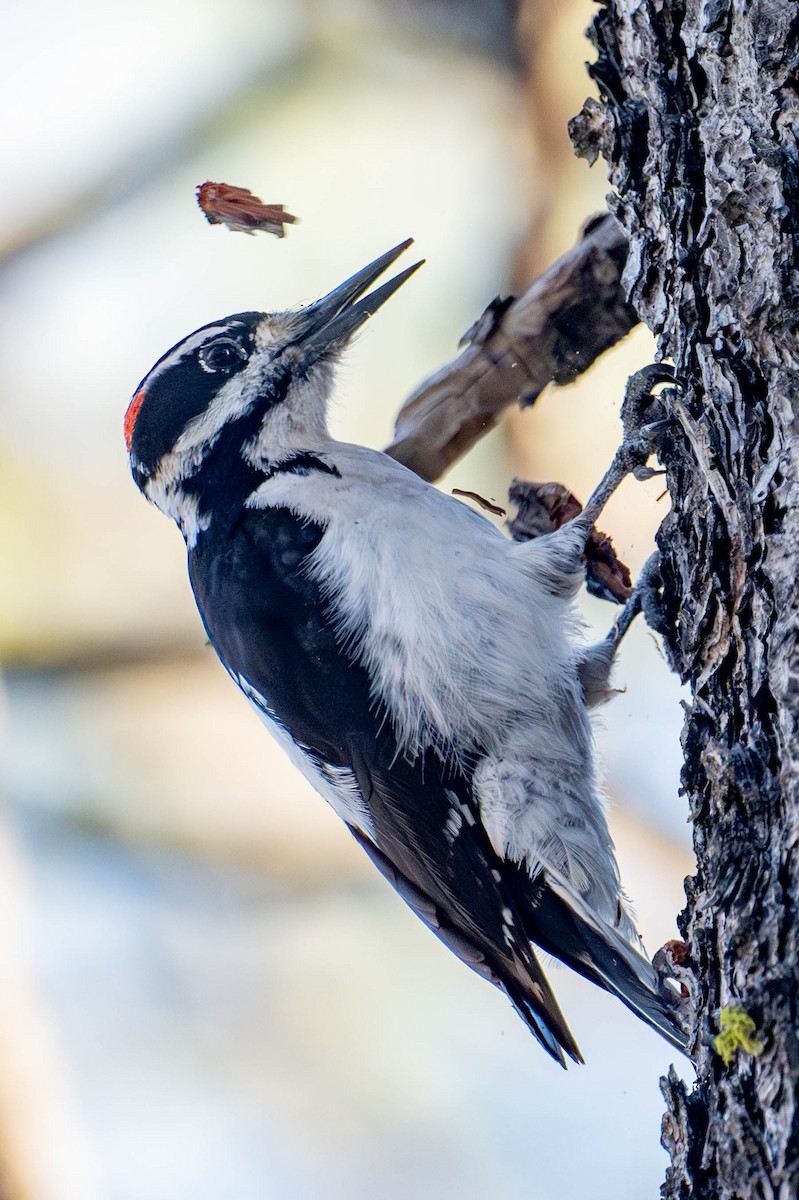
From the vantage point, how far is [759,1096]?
1.37m

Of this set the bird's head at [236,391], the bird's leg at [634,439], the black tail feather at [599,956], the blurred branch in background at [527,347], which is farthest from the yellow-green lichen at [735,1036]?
the bird's head at [236,391]

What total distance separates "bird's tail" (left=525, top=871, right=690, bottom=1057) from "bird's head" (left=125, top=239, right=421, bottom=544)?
118 cm

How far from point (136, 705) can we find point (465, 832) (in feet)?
8.22

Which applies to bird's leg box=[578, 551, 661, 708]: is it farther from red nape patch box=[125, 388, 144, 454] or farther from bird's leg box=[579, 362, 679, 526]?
red nape patch box=[125, 388, 144, 454]

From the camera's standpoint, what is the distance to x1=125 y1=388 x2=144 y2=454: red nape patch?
9.87ft

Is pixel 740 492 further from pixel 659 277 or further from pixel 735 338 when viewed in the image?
pixel 659 277

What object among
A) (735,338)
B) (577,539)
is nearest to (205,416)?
(577,539)

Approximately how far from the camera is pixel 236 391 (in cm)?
289

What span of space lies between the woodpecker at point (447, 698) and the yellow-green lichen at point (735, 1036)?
2.68ft

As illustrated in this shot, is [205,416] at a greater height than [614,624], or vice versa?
[205,416]

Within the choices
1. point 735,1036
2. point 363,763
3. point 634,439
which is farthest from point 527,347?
point 735,1036

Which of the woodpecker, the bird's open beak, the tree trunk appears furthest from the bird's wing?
the tree trunk

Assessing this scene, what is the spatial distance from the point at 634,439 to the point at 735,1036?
1.30 meters

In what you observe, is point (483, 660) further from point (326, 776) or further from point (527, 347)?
point (527, 347)
